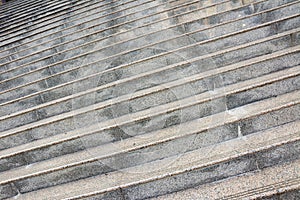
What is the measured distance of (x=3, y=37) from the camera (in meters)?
7.16

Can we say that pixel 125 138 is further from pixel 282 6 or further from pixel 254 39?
pixel 282 6

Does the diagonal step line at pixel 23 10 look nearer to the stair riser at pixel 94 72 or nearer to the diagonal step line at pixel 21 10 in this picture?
the diagonal step line at pixel 21 10

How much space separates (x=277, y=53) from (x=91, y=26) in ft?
12.7

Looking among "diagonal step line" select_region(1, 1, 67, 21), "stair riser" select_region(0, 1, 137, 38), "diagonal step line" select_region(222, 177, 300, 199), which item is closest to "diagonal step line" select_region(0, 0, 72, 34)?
"stair riser" select_region(0, 1, 137, 38)

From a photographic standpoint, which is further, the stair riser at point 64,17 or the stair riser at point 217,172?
the stair riser at point 64,17

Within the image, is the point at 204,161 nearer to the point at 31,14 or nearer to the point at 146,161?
the point at 146,161

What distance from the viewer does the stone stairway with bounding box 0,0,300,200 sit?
2.97 meters

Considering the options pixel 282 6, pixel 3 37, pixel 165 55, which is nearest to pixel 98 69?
pixel 165 55

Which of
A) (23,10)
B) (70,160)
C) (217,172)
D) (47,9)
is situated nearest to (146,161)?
(217,172)

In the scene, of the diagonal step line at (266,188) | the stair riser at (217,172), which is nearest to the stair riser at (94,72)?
the stair riser at (217,172)

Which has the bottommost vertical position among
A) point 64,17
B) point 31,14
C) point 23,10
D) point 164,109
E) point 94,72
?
point 164,109

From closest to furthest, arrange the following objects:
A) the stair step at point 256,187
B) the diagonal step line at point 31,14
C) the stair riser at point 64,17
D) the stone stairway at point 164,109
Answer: the stair step at point 256,187, the stone stairway at point 164,109, the stair riser at point 64,17, the diagonal step line at point 31,14

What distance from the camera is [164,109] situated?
147 inches

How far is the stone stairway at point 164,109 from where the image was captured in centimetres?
297
